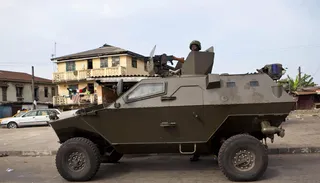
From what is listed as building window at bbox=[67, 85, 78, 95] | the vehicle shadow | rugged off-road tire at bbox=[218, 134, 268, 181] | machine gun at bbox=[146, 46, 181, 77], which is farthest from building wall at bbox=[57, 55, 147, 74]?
rugged off-road tire at bbox=[218, 134, 268, 181]

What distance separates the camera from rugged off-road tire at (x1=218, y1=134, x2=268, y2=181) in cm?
585

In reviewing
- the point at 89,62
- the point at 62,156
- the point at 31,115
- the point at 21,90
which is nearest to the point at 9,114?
the point at 21,90

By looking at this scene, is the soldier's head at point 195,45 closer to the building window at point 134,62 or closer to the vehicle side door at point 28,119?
the vehicle side door at point 28,119

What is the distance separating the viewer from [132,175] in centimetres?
678

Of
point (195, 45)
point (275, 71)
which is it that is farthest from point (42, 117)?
point (275, 71)

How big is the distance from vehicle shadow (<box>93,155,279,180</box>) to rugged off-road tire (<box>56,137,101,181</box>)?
1.31 feet

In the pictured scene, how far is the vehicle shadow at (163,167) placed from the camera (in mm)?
6782

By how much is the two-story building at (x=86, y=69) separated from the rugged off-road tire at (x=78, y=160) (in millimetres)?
25431

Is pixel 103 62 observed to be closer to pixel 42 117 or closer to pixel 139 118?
pixel 42 117

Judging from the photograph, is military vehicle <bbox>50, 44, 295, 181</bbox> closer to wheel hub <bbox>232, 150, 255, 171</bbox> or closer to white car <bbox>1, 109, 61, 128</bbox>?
wheel hub <bbox>232, 150, 255, 171</bbox>

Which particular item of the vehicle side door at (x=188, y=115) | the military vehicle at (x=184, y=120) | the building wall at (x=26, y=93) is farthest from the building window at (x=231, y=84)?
the building wall at (x=26, y=93)

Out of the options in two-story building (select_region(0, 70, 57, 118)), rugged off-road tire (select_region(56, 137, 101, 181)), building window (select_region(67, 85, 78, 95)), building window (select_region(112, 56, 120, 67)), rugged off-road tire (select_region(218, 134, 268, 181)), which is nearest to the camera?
rugged off-road tire (select_region(218, 134, 268, 181))

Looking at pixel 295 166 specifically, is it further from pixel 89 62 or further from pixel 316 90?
pixel 89 62

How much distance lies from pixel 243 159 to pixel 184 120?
130 centimetres
